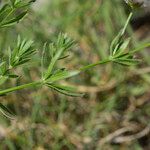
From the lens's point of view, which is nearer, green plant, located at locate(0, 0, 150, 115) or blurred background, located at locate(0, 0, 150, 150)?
green plant, located at locate(0, 0, 150, 115)

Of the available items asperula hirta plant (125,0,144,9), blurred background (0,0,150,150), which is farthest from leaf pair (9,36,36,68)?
blurred background (0,0,150,150)

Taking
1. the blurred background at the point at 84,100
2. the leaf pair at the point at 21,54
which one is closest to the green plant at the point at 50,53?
the leaf pair at the point at 21,54

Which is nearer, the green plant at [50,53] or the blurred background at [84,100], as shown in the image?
the green plant at [50,53]

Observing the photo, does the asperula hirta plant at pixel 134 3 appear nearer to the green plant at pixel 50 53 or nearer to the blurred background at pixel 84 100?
the green plant at pixel 50 53

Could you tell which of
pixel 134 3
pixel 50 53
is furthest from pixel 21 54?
pixel 134 3

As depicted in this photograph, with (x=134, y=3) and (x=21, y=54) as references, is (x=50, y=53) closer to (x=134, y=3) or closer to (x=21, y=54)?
(x=21, y=54)

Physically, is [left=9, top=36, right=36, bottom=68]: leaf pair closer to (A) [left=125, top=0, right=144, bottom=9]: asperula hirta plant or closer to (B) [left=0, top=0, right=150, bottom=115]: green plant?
(B) [left=0, top=0, right=150, bottom=115]: green plant

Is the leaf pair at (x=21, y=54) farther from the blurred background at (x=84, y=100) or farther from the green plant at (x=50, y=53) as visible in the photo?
the blurred background at (x=84, y=100)

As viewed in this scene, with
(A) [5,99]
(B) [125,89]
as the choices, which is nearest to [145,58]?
(B) [125,89]

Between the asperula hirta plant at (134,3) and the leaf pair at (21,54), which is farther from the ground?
the leaf pair at (21,54)
